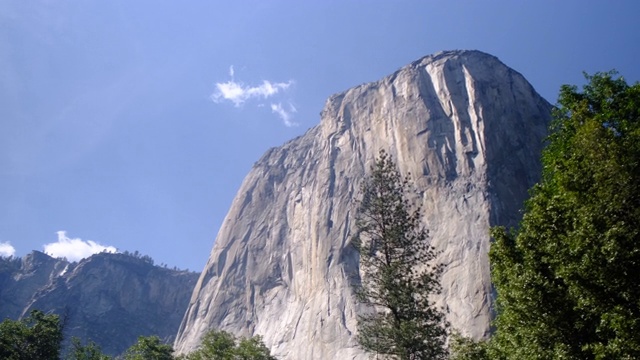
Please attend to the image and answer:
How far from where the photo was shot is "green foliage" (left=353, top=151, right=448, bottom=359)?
26703 millimetres

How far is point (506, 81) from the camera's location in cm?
9556

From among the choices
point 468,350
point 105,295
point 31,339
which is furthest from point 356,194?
point 105,295

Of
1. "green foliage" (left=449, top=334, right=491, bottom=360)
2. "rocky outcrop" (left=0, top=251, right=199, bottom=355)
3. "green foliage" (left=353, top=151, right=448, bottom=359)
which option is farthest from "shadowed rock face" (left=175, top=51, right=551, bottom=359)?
"rocky outcrop" (left=0, top=251, right=199, bottom=355)

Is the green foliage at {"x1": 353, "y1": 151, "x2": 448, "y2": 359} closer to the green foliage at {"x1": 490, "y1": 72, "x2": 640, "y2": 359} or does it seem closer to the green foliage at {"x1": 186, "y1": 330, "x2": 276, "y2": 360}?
the green foliage at {"x1": 490, "y1": 72, "x2": 640, "y2": 359}

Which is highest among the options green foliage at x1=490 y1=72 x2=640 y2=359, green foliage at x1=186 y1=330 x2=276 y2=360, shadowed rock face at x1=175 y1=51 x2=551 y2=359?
shadowed rock face at x1=175 y1=51 x2=551 y2=359

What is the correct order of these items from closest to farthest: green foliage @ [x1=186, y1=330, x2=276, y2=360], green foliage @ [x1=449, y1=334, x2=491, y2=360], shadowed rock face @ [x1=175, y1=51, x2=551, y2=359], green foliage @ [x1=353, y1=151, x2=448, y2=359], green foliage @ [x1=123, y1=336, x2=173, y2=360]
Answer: green foliage @ [x1=353, y1=151, x2=448, y2=359]
green foliage @ [x1=449, y1=334, x2=491, y2=360]
green foliage @ [x1=186, y1=330, x2=276, y2=360]
green foliage @ [x1=123, y1=336, x2=173, y2=360]
shadowed rock face @ [x1=175, y1=51, x2=551, y2=359]

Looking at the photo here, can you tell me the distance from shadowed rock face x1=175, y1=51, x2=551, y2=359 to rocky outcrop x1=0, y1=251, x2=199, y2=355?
58.5 metres

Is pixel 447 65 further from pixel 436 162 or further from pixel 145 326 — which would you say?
pixel 145 326

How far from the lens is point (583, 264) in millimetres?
15281

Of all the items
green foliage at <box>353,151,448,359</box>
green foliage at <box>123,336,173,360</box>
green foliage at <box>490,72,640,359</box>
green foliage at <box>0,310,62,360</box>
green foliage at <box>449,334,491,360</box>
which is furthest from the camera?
green foliage at <box>123,336,173,360</box>

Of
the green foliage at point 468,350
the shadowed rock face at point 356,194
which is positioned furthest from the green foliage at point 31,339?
the shadowed rock face at point 356,194

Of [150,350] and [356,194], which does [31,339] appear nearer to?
[150,350]

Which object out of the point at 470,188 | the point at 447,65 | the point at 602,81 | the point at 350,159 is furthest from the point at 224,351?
the point at 447,65

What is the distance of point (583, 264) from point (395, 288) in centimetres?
1331
